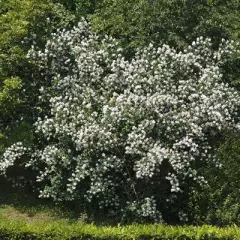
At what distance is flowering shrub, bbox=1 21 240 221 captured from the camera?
9455 millimetres

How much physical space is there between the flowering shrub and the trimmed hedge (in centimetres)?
153

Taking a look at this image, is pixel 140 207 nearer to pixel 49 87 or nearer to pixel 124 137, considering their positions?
pixel 124 137

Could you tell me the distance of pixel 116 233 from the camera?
775 centimetres

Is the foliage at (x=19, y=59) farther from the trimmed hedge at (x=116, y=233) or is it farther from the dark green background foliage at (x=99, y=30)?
the trimmed hedge at (x=116, y=233)

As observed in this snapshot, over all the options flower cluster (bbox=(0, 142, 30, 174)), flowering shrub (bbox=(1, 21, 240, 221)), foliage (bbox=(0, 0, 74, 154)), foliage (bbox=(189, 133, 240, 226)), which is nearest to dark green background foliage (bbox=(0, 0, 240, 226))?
foliage (bbox=(0, 0, 74, 154))

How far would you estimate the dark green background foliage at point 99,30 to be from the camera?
1069cm

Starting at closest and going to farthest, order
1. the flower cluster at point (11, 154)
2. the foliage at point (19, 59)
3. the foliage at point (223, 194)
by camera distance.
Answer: the foliage at point (223, 194) → the flower cluster at point (11, 154) → the foliage at point (19, 59)

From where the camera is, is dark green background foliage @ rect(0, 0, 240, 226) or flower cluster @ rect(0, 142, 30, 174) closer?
flower cluster @ rect(0, 142, 30, 174)

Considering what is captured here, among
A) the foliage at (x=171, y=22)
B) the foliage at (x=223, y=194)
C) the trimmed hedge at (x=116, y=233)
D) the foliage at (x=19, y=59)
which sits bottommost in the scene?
the trimmed hedge at (x=116, y=233)

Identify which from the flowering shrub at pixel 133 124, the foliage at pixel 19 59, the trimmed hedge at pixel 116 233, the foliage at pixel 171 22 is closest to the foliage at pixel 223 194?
the flowering shrub at pixel 133 124

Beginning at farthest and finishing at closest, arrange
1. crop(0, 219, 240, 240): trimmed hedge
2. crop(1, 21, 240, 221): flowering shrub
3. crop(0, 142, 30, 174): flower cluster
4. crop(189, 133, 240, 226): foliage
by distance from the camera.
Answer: crop(0, 142, 30, 174): flower cluster → crop(1, 21, 240, 221): flowering shrub → crop(189, 133, 240, 226): foliage → crop(0, 219, 240, 240): trimmed hedge

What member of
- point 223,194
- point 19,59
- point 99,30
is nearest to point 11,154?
point 19,59

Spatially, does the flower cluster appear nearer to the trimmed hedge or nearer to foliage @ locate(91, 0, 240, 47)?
the trimmed hedge

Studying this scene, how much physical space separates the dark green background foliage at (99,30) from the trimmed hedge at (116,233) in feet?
7.43
